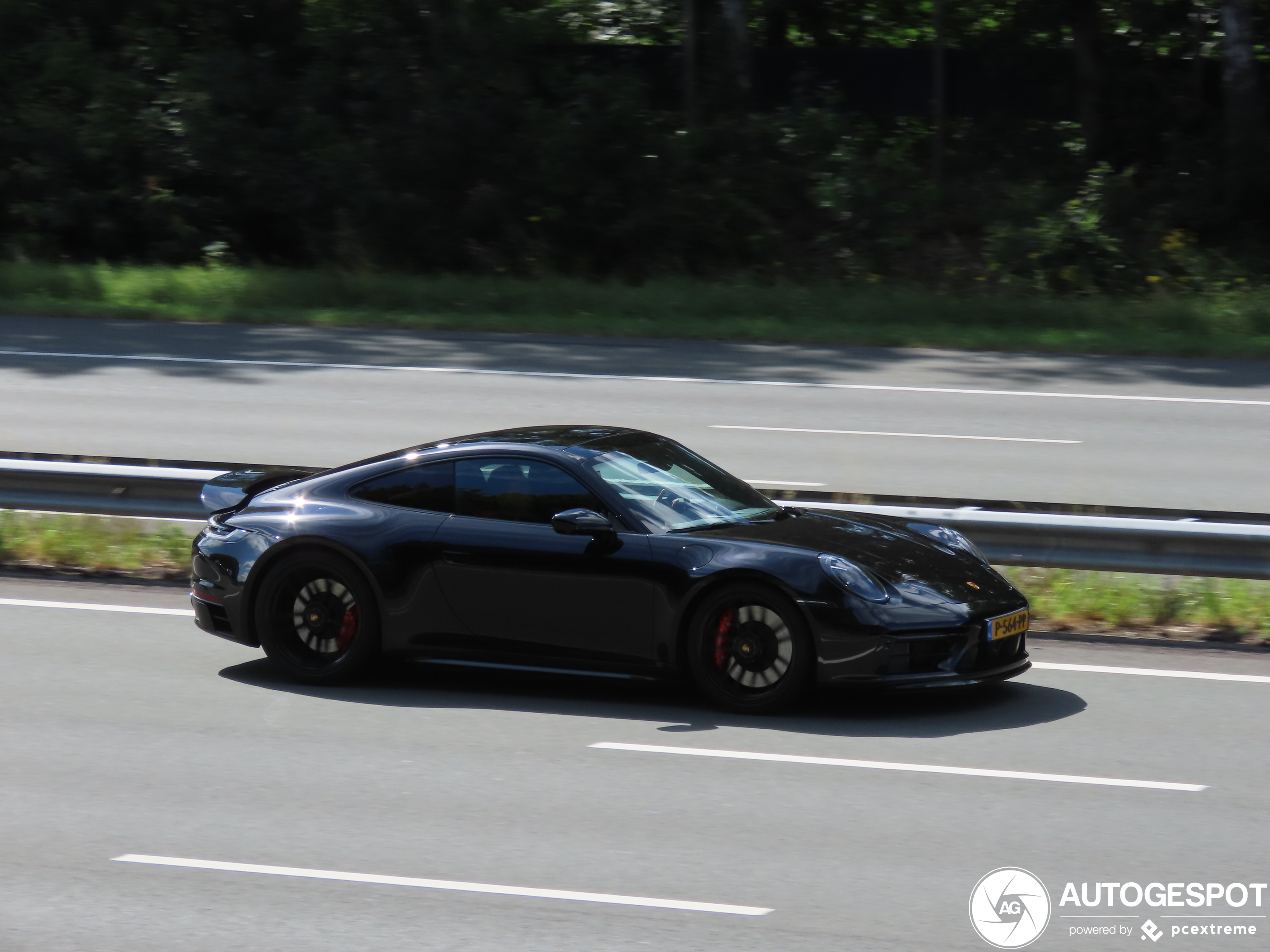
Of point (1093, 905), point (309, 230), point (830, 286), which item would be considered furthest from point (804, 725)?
point (309, 230)

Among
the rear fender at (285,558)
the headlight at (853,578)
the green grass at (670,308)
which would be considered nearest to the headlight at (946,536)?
the headlight at (853,578)

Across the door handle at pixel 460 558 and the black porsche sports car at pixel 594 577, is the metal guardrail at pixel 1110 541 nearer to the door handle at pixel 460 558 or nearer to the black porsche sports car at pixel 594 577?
the black porsche sports car at pixel 594 577

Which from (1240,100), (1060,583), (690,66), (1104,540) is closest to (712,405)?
(1060,583)

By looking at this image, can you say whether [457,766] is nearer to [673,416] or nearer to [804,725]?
[804,725]

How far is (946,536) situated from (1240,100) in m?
23.3

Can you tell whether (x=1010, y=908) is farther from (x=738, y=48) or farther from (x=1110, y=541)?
(x=738, y=48)

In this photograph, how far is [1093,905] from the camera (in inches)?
209

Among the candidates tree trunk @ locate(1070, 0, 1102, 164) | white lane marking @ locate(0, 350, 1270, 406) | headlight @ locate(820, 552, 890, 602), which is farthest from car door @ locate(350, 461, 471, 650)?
tree trunk @ locate(1070, 0, 1102, 164)

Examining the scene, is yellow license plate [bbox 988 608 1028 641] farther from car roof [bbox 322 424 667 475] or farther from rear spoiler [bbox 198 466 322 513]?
rear spoiler [bbox 198 466 322 513]

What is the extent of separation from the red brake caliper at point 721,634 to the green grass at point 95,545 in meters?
4.44

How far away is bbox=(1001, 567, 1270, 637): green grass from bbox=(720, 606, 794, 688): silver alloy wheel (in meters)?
2.32

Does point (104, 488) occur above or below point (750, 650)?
above

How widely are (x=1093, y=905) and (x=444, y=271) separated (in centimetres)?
2537

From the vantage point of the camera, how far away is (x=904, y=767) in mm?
6797
